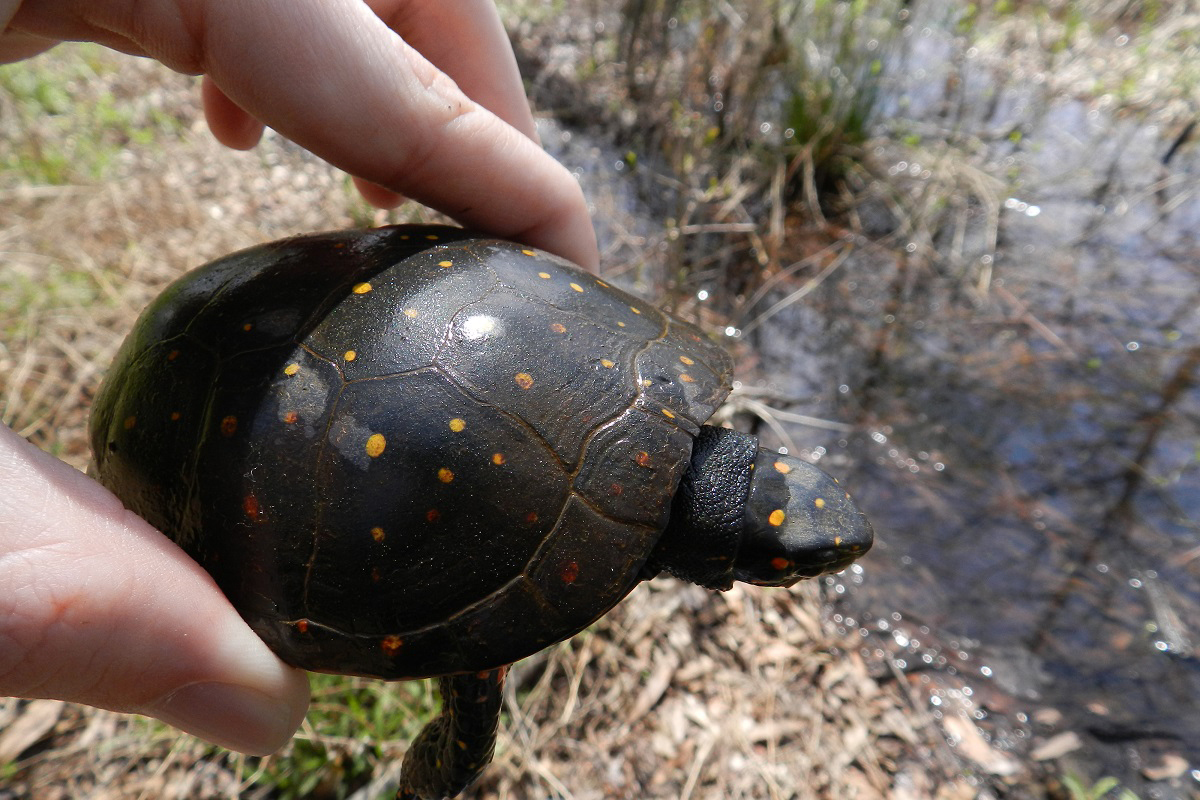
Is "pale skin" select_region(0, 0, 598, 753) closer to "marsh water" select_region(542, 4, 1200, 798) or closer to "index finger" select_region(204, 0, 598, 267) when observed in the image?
"index finger" select_region(204, 0, 598, 267)

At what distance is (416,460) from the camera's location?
1.30 metres

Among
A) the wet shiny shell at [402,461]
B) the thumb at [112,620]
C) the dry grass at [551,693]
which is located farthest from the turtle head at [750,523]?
the thumb at [112,620]

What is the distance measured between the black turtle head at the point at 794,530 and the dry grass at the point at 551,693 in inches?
33.2

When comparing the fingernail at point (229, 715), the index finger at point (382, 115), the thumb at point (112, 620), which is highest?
the index finger at point (382, 115)

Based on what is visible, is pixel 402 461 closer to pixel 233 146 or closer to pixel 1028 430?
pixel 233 146

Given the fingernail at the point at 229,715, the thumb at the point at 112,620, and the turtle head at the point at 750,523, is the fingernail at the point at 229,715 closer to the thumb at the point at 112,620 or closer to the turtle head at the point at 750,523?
the thumb at the point at 112,620

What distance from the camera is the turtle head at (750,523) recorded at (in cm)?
154

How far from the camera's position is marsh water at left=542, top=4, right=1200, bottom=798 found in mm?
2668

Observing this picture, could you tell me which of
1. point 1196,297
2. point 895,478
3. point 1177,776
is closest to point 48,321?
point 895,478

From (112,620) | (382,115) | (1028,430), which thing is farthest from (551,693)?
(1028,430)

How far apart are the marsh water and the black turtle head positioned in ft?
4.48

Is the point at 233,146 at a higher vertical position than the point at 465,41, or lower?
lower

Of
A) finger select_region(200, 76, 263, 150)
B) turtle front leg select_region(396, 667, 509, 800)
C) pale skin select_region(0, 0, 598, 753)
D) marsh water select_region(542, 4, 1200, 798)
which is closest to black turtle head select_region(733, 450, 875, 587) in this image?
turtle front leg select_region(396, 667, 509, 800)

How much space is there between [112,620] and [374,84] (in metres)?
1.25
